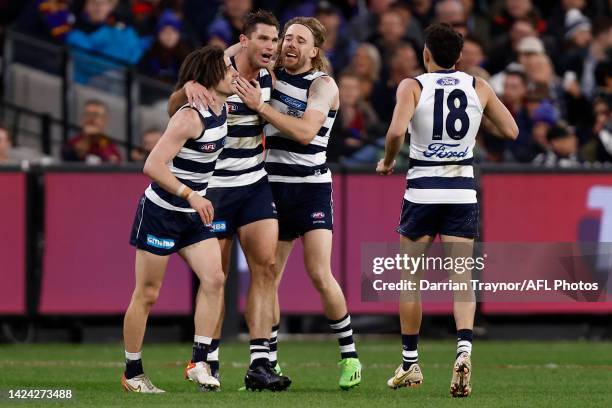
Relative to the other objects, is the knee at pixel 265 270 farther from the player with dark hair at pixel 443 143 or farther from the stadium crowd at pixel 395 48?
the stadium crowd at pixel 395 48

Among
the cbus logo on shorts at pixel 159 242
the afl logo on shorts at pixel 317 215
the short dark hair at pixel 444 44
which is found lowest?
the cbus logo on shorts at pixel 159 242

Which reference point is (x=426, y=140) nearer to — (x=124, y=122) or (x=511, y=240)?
(x=511, y=240)

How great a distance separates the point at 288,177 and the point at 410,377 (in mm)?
1617

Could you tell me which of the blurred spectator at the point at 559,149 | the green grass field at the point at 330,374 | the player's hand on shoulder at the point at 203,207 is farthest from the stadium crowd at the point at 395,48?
the player's hand on shoulder at the point at 203,207

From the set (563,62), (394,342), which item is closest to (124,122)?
(394,342)

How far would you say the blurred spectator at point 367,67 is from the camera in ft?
60.7

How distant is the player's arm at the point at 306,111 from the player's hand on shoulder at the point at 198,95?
239 millimetres

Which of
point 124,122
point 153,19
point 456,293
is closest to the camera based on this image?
point 456,293

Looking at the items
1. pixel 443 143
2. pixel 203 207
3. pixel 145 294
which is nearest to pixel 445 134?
pixel 443 143

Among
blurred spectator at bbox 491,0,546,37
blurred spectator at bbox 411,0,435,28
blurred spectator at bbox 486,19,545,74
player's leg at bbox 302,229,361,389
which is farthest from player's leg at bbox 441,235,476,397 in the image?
blurred spectator at bbox 411,0,435,28

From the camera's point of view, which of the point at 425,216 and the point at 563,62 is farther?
the point at 563,62

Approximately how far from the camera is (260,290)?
10.5 m

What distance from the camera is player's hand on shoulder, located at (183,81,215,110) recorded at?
992cm

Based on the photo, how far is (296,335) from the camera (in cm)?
1630
